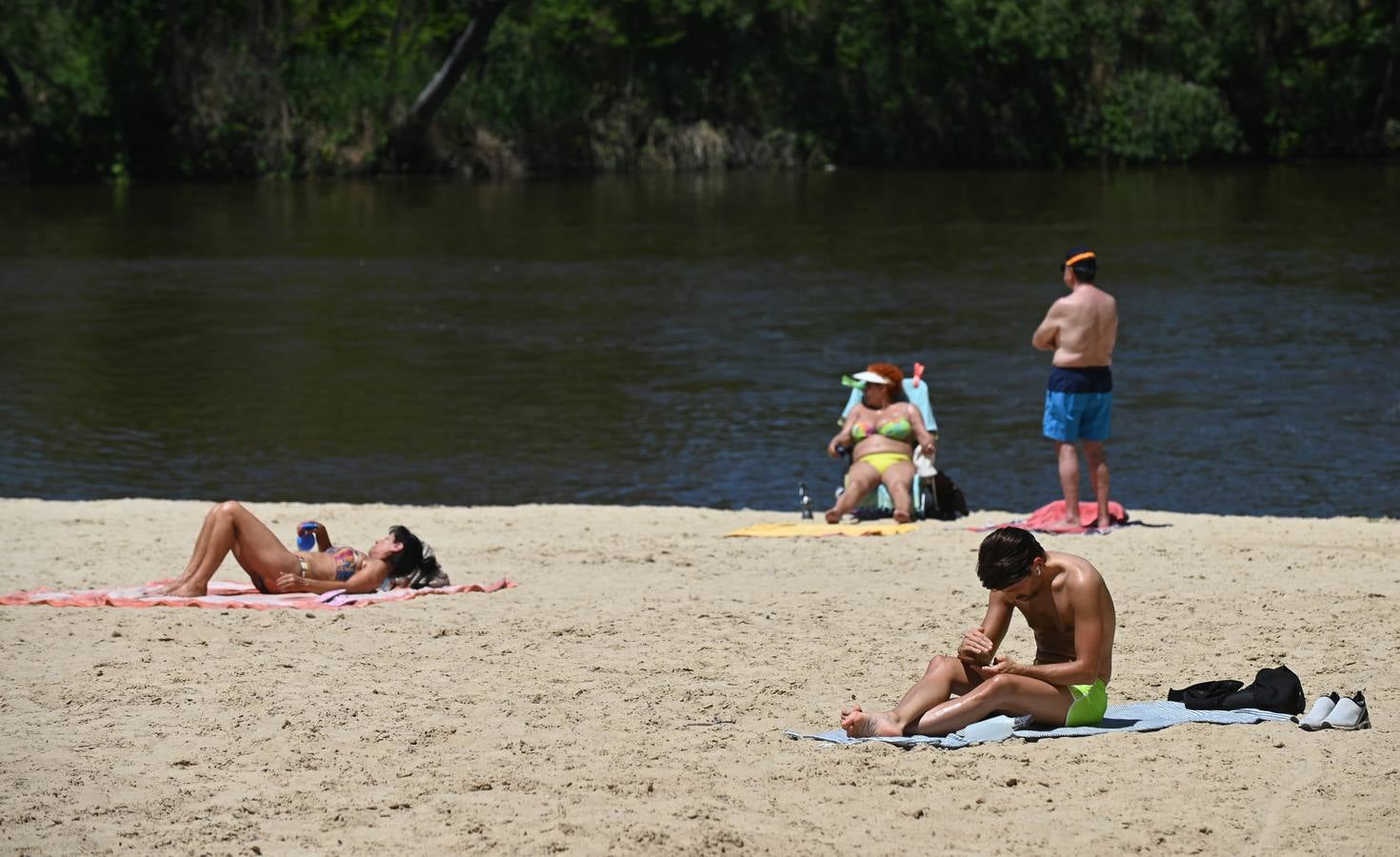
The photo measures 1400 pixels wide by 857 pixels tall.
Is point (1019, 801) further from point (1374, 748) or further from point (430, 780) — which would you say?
point (430, 780)

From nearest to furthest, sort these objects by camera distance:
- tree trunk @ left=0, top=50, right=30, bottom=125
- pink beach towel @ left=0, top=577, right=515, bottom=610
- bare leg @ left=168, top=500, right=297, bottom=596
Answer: pink beach towel @ left=0, top=577, right=515, bottom=610 < bare leg @ left=168, top=500, right=297, bottom=596 < tree trunk @ left=0, top=50, right=30, bottom=125

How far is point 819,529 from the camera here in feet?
37.8

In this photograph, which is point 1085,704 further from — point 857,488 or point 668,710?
point 857,488

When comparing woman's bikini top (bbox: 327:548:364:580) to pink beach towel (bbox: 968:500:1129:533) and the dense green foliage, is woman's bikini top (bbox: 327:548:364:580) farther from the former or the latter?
the dense green foliage

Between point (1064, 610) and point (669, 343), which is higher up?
point (1064, 610)

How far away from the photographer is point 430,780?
6.59 meters

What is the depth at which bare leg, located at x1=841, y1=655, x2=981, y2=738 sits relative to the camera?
698 cm

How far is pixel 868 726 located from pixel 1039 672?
0.62 metres

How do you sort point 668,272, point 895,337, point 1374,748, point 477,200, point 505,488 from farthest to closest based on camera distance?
point 477,200 < point 668,272 < point 895,337 < point 505,488 < point 1374,748

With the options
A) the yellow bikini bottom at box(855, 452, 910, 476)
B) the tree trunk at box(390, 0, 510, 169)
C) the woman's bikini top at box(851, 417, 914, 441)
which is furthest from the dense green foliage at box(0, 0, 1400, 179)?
the yellow bikini bottom at box(855, 452, 910, 476)

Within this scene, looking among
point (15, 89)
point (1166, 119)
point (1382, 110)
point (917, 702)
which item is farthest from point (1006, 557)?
point (1382, 110)

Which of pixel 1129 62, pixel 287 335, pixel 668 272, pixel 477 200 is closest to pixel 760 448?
pixel 287 335

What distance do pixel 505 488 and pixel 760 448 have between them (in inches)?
83.6

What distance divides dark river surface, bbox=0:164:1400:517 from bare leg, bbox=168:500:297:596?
16.1ft
